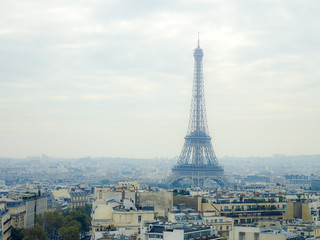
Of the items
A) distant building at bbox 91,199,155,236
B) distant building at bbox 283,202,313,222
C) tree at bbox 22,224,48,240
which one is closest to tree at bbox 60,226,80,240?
tree at bbox 22,224,48,240

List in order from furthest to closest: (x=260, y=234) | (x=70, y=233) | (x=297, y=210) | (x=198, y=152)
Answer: (x=198, y=152) → (x=297, y=210) → (x=70, y=233) → (x=260, y=234)

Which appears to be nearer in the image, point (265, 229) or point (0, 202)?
point (265, 229)

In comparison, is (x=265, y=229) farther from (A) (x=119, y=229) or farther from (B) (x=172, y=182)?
(B) (x=172, y=182)

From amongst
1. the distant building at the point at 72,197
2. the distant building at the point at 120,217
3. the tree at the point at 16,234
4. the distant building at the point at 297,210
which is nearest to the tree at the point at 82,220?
the tree at the point at 16,234

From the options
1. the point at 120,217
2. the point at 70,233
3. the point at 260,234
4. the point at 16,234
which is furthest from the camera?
the point at 70,233

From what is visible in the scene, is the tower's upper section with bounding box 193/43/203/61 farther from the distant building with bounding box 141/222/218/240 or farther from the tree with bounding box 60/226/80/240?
the distant building with bounding box 141/222/218/240

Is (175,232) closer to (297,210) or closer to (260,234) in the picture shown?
(260,234)

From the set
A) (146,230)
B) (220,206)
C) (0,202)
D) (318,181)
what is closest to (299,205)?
(220,206)

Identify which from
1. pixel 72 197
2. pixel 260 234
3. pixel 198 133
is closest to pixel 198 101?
pixel 198 133
